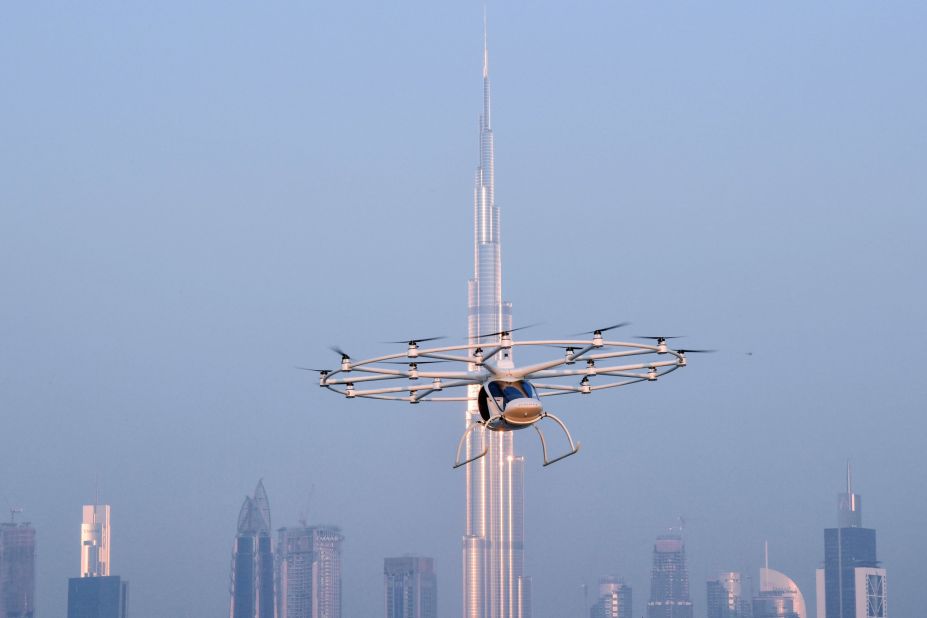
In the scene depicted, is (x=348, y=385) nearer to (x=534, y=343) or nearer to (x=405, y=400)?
(x=405, y=400)

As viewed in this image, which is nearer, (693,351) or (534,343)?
(534,343)

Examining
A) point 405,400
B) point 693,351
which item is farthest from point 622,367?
point 405,400

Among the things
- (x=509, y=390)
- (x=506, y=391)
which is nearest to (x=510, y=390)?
(x=509, y=390)

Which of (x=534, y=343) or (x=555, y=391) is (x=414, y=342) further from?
(x=555, y=391)

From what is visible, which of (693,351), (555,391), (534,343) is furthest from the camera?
(555,391)

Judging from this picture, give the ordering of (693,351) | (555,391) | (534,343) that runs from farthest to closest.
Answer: (555,391)
(693,351)
(534,343)

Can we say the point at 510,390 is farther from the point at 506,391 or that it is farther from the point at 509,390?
the point at 506,391

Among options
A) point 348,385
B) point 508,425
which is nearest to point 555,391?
point 508,425
